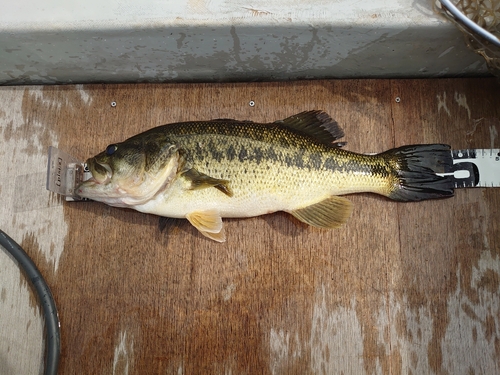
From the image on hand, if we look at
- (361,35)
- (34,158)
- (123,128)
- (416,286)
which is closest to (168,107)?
(123,128)

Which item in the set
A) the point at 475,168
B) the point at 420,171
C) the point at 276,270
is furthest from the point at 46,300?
A: the point at 475,168

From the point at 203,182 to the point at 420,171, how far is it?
91cm

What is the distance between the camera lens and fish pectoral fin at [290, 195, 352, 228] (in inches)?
65.9

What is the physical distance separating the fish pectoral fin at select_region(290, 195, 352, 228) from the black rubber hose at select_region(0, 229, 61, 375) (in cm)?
110

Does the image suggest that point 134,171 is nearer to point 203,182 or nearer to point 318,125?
point 203,182

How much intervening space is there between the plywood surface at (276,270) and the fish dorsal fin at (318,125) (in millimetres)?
152

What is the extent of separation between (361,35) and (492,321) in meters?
1.31

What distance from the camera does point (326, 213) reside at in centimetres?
168

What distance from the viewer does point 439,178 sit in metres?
1.69

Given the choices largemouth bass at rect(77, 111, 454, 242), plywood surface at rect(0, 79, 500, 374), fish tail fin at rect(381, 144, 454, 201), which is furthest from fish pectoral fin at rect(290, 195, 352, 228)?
fish tail fin at rect(381, 144, 454, 201)

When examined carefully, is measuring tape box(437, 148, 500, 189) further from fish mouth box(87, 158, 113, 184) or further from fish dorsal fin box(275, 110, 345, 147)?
fish mouth box(87, 158, 113, 184)

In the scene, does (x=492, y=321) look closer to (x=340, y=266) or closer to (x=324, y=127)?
(x=340, y=266)

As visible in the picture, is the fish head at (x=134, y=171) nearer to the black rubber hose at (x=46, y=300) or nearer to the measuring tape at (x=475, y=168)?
the black rubber hose at (x=46, y=300)

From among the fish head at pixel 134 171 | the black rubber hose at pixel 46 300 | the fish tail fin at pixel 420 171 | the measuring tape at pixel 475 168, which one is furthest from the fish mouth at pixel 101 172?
the measuring tape at pixel 475 168
